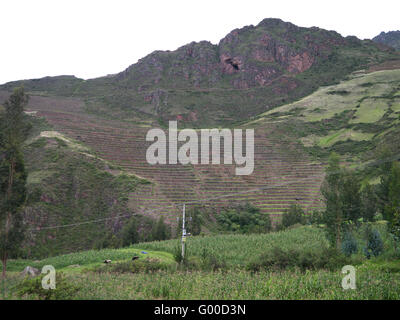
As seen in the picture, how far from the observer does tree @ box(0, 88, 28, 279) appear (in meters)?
17.9

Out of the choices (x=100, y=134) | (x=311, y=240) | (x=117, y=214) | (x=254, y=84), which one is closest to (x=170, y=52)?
(x=254, y=84)

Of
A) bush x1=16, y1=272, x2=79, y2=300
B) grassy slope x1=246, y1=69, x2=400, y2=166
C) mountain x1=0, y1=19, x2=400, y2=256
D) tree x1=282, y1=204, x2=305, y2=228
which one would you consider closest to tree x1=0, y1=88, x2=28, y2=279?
mountain x1=0, y1=19, x2=400, y2=256

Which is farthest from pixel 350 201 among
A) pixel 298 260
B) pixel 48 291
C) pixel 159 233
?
pixel 48 291

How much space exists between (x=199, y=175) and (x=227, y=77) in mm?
101095

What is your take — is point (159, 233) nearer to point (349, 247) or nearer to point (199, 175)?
point (349, 247)

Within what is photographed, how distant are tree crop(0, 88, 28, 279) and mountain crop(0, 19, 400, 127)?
7876cm

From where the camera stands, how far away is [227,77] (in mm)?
146250

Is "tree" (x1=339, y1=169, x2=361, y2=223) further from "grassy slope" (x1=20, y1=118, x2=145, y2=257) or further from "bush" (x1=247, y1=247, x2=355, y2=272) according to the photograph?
"grassy slope" (x1=20, y1=118, x2=145, y2=257)

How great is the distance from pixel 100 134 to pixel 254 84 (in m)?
95.2

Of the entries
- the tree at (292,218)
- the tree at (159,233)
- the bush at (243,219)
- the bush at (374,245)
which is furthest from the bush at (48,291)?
the tree at (292,218)

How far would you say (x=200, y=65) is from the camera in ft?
483

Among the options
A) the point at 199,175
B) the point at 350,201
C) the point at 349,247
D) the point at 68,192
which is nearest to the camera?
the point at 349,247

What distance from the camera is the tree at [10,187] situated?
703 inches
